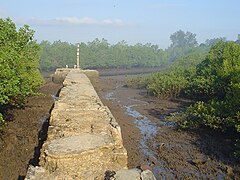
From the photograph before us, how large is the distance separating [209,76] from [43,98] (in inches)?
318

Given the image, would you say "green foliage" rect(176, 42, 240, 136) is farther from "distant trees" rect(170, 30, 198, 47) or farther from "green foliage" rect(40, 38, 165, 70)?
"distant trees" rect(170, 30, 198, 47)

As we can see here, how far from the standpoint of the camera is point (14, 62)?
7.71 metres

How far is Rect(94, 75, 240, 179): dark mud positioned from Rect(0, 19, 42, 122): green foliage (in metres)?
3.31

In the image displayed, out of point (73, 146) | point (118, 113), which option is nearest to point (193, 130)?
point (118, 113)

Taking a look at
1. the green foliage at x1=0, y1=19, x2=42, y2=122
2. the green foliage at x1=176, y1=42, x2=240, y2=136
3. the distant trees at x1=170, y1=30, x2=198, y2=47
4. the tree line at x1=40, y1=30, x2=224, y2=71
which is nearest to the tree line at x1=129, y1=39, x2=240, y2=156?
the green foliage at x1=176, y1=42, x2=240, y2=136

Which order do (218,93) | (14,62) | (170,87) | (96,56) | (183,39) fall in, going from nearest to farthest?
(14,62) < (218,93) < (170,87) < (96,56) < (183,39)

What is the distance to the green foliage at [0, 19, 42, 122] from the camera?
21.5 ft

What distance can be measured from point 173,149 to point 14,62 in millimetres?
4863

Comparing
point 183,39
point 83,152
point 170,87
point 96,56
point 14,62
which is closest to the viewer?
point 83,152

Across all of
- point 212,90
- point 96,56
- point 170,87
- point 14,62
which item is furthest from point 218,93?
point 96,56

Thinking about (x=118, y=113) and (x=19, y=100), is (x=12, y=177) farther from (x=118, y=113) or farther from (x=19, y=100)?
(x=118, y=113)

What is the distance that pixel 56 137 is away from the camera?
5.34 meters

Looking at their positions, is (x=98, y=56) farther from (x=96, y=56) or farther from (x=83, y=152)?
(x=83, y=152)

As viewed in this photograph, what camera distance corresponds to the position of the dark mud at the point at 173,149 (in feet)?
21.5
